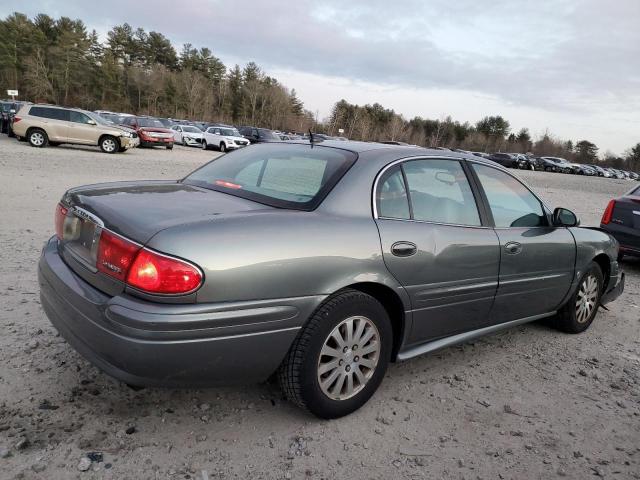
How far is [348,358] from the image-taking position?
9.13ft

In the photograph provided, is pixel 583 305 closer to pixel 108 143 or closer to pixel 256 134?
pixel 108 143

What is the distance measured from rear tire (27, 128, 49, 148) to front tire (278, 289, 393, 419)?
1941 cm

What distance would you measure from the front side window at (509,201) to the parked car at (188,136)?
96.2 feet

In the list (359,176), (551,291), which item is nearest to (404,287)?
(359,176)

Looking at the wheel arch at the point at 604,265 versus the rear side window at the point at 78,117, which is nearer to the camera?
the wheel arch at the point at 604,265

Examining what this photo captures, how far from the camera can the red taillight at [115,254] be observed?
2277 millimetres

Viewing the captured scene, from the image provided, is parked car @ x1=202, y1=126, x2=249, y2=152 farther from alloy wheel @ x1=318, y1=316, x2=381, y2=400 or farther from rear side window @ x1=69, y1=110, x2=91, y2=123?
alloy wheel @ x1=318, y1=316, x2=381, y2=400

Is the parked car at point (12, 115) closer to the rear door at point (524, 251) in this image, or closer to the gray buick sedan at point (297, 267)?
the gray buick sedan at point (297, 267)

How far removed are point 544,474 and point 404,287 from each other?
119 cm

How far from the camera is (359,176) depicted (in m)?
2.91

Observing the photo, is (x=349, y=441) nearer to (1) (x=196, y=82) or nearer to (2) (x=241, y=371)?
(2) (x=241, y=371)

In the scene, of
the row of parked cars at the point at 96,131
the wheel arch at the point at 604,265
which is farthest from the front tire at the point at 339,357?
the row of parked cars at the point at 96,131

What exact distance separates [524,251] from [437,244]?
102 cm

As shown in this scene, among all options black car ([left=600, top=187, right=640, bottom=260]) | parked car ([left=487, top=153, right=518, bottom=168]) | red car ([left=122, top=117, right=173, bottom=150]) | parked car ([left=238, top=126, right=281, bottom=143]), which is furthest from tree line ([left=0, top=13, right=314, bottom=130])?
black car ([left=600, top=187, right=640, bottom=260])
